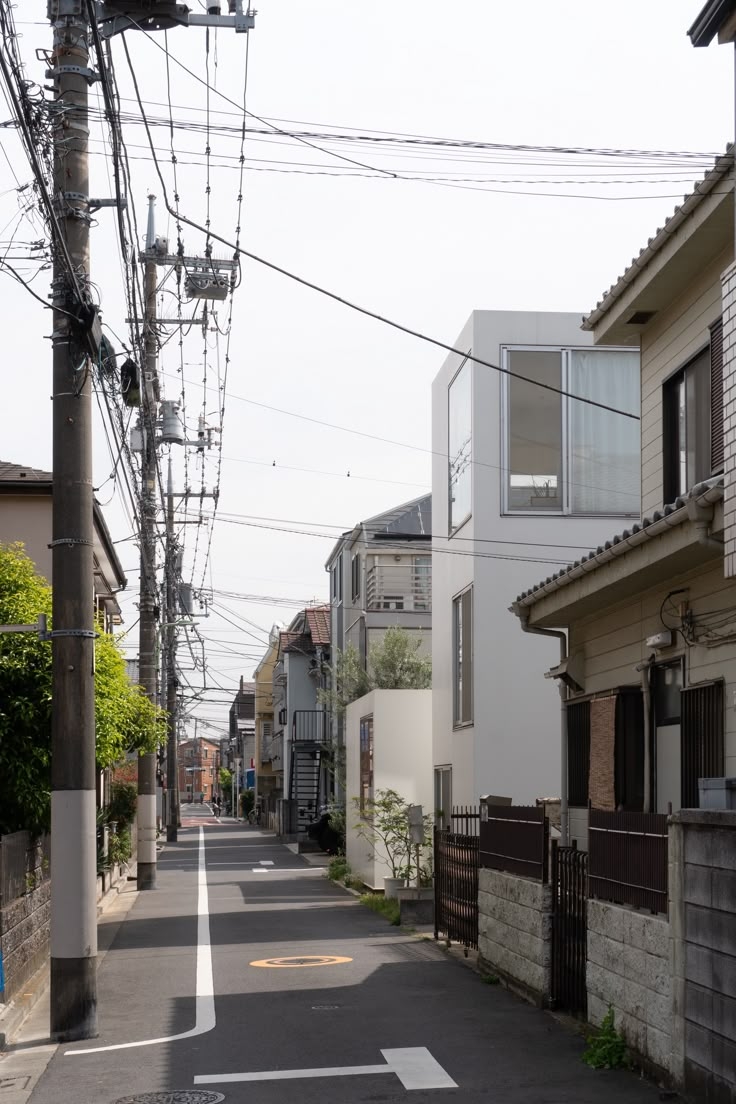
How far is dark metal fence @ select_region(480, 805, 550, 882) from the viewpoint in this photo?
12.9 m

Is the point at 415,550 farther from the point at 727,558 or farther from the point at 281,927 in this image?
the point at 727,558

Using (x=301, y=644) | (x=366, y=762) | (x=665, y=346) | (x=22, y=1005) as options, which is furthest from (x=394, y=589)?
(x=22, y=1005)

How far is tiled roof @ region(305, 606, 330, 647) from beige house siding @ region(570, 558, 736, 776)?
43187 millimetres

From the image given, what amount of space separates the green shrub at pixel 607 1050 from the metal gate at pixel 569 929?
125 centimetres

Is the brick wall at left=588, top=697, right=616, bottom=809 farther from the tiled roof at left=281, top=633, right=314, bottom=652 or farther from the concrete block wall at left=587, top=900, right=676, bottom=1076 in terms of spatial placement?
the tiled roof at left=281, top=633, right=314, bottom=652

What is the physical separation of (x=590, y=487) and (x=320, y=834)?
2196 cm

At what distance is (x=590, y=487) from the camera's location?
22.6 meters

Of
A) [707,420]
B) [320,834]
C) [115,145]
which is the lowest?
[320,834]

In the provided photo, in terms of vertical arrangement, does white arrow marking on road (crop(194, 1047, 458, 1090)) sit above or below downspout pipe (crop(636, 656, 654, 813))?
below

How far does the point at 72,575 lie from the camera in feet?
39.4

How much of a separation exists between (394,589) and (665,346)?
94.3 ft

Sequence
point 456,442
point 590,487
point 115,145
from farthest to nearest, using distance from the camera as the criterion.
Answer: point 456,442 < point 590,487 < point 115,145

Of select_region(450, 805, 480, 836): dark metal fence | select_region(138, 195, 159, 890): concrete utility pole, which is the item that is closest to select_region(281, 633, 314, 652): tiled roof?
select_region(138, 195, 159, 890): concrete utility pole

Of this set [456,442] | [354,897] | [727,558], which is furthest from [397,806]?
[727,558]
